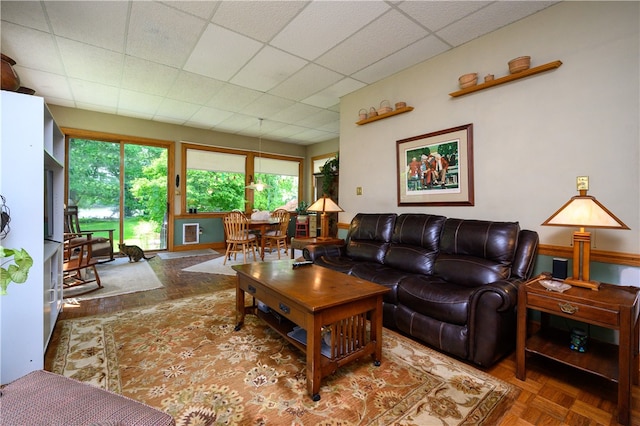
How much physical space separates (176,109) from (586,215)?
5711mm

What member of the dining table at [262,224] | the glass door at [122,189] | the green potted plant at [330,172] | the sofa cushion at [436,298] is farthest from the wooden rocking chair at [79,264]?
the green potted plant at [330,172]

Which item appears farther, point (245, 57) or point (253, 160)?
point (253, 160)

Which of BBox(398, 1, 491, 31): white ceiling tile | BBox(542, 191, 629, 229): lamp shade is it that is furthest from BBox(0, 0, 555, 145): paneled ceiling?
BBox(542, 191, 629, 229): lamp shade

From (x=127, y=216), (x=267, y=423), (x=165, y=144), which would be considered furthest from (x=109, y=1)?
(x=127, y=216)

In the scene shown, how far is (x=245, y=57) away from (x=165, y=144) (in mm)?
3690

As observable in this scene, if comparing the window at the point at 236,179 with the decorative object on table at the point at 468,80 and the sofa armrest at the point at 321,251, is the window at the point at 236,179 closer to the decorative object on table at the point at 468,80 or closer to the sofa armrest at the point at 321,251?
the sofa armrest at the point at 321,251

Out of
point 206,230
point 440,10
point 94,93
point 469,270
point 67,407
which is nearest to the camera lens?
point 67,407

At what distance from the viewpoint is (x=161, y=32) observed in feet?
8.95

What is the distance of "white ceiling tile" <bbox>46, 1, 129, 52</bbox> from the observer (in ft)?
7.75

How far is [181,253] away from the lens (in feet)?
19.2

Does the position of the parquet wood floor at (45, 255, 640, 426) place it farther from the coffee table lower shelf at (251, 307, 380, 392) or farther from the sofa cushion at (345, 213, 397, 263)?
the sofa cushion at (345, 213, 397, 263)

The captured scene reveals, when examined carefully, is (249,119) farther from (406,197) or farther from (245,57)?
(406,197)

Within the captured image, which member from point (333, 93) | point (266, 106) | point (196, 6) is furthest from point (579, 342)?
point (266, 106)

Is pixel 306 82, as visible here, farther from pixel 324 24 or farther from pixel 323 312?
pixel 323 312
